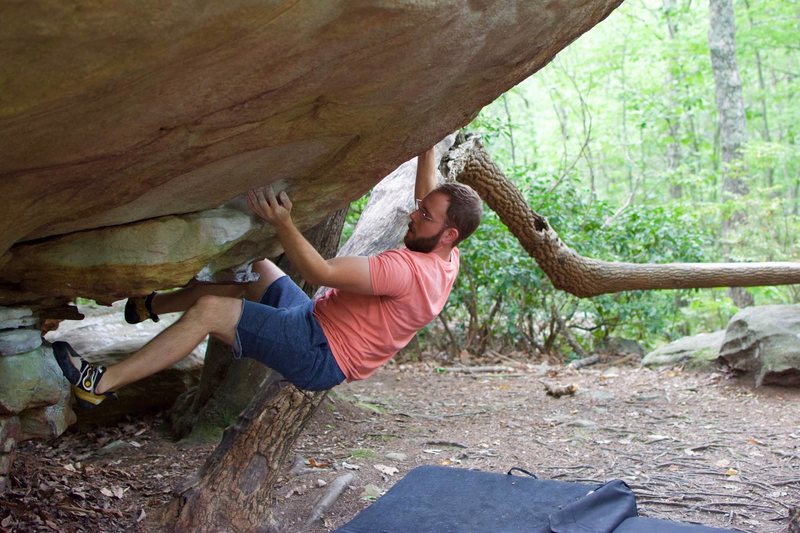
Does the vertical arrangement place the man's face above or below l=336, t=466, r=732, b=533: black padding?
above

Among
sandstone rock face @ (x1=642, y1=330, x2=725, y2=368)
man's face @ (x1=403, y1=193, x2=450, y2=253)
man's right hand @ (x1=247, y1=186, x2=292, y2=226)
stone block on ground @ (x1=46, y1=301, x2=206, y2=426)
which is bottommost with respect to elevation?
sandstone rock face @ (x1=642, y1=330, x2=725, y2=368)

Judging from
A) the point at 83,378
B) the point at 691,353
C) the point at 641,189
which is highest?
the point at 83,378

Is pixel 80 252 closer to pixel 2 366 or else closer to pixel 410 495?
pixel 2 366

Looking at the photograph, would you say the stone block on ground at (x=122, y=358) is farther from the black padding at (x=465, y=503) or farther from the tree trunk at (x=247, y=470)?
the black padding at (x=465, y=503)

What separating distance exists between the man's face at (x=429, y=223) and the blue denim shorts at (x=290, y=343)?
0.73m

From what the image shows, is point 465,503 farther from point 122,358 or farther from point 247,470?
point 122,358

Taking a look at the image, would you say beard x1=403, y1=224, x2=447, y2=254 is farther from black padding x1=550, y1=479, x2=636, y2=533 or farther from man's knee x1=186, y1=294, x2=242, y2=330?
black padding x1=550, y1=479, x2=636, y2=533

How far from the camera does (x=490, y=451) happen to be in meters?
6.77

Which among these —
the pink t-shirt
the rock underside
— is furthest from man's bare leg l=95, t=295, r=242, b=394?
the pink t-shirt

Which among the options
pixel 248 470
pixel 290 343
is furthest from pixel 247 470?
pixel 290 343

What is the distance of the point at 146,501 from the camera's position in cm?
539

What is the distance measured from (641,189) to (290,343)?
60.4ft

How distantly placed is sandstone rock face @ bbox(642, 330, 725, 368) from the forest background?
1187 mm

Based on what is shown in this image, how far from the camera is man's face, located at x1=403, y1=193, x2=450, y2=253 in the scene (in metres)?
4.36
